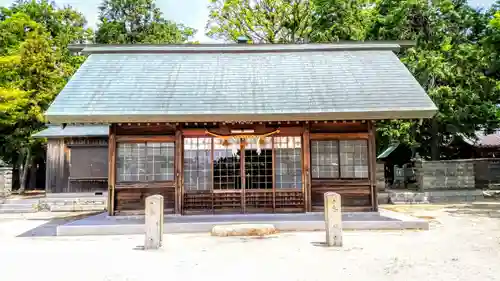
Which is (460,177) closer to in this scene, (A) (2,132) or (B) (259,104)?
(B) (259,104)

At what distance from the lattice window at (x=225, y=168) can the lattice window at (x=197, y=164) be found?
18 centimetres

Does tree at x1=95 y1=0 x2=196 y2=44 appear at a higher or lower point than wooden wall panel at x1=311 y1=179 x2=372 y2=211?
higher

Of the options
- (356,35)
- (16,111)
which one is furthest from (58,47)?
(356,35)

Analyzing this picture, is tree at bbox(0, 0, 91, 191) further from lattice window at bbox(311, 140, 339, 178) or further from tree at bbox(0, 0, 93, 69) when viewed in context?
lattice window at bbox(311, 140, 339, 178)

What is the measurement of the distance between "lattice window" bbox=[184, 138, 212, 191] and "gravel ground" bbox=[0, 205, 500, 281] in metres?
2.19

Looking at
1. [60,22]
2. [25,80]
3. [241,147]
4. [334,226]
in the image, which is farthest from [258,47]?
[60,22]

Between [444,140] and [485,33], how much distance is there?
18.7 ft

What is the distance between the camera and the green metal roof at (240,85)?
32.9 ft

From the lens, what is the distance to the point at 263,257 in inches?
267

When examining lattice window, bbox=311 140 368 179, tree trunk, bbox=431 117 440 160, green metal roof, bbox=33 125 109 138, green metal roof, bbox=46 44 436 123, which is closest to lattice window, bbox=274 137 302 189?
lattice window, bbox=311 140 368 179

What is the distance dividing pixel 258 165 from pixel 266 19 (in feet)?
67.5

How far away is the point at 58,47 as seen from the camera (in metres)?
24.3

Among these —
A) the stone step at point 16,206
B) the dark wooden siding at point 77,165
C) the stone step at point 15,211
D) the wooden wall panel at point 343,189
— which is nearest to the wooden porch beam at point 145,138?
the wooden wall panel at point 343,189

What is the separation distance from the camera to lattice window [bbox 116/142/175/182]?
36.1 feet
